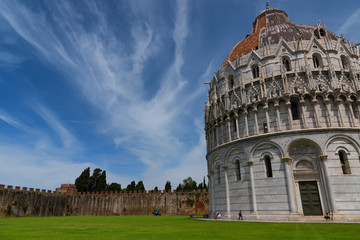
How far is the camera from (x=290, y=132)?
2288 centimetres

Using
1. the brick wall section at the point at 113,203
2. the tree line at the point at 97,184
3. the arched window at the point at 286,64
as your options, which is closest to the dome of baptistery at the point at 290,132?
the arched window at the point at 286,64

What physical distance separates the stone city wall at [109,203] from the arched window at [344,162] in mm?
33476

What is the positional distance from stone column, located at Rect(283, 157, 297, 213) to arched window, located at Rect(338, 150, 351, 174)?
463 cm

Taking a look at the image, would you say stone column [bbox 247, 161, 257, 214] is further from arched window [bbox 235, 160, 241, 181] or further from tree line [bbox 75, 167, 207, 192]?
tree line [bbox 75, 167, 207, 192]

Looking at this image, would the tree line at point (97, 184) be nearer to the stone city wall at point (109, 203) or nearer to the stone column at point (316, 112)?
the stone city wall at point (109, 203)

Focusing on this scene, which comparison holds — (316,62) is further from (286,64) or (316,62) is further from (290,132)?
(290,132)

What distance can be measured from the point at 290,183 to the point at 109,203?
45611mm

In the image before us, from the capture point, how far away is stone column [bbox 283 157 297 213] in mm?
21078

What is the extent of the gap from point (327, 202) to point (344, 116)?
8553mm

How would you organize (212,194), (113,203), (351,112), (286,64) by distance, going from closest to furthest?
(351,112) < (286,64) < (212,194) < (113,203)

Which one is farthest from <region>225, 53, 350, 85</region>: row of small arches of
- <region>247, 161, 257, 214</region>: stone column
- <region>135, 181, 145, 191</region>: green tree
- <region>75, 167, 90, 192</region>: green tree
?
<region>75, 167, 90, 192</region>: green tree

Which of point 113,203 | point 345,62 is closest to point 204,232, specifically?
point 345,62

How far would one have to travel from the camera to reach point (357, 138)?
2216 cm

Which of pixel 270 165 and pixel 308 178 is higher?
pixel 270 165
